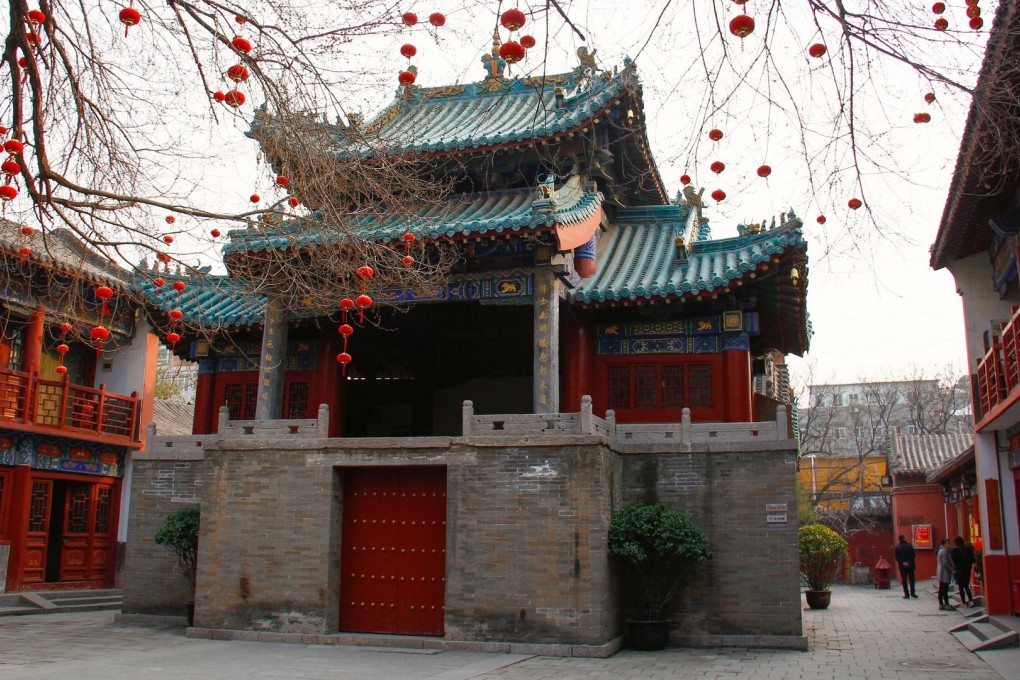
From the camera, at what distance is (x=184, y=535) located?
12.8 metres

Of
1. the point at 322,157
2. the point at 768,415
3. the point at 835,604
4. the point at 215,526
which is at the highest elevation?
the point at 322,157

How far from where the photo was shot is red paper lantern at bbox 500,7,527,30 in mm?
4727

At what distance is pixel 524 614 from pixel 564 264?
15.7ft

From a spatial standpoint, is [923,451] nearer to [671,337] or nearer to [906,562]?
[906,562]

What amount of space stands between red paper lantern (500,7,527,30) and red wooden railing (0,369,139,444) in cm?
1447

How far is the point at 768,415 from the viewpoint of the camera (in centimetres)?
1568

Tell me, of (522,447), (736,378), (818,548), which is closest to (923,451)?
(818,548)

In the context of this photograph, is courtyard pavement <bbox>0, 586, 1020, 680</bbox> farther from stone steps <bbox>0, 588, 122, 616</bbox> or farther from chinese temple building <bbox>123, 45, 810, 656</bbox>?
stone steps <bbox>0, 588, 122, 616</bbox>

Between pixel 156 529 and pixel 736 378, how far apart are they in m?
8.89

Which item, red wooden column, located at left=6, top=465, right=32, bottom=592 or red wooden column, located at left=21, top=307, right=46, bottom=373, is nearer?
red wooden column, located at left=6, top=465, right=32, bottom=592

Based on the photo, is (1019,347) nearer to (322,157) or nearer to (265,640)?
(322,157)

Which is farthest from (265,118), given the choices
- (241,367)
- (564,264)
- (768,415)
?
(768,415)

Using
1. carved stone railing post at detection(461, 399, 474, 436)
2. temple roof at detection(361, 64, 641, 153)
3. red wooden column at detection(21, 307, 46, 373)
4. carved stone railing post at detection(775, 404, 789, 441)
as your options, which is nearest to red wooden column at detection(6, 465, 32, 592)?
red wooden column at detection(21, 307, 46, 373)

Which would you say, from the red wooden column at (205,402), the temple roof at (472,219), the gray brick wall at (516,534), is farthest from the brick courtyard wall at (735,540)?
the red wooden column at (205,402)
